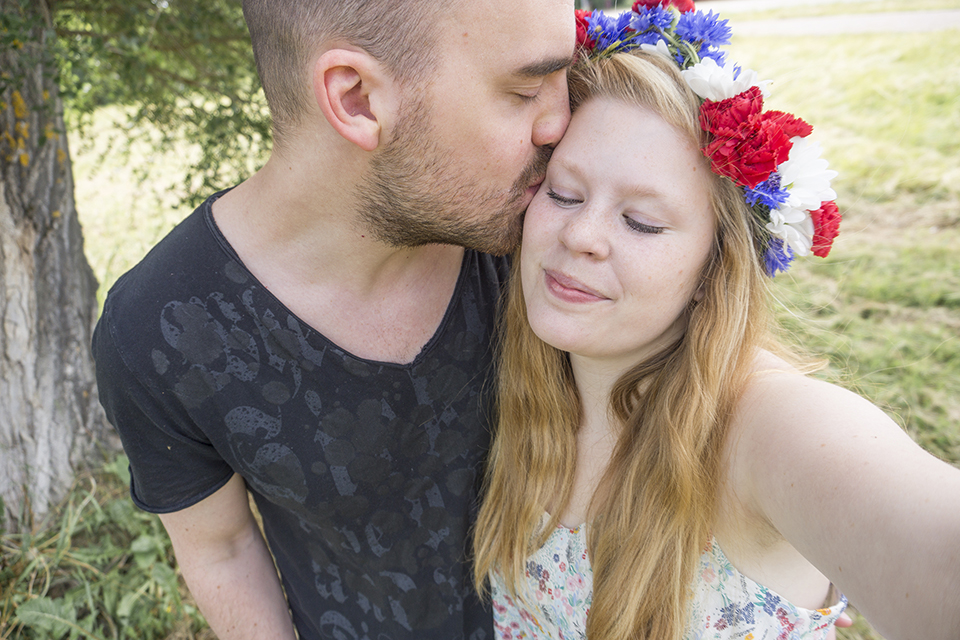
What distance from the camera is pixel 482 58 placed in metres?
1.60

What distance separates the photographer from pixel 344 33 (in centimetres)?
164

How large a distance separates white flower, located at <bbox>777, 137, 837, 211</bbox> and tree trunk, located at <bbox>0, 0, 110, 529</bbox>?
2772 mm

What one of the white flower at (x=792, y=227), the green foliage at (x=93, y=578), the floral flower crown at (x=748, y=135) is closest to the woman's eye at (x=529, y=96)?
the floral flower crown at (x=748, y=135)

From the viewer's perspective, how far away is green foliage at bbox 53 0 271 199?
9.87ft

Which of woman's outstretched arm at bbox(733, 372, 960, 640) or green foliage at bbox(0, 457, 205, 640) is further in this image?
green foliage at bbox(0, 457, 205, 640)

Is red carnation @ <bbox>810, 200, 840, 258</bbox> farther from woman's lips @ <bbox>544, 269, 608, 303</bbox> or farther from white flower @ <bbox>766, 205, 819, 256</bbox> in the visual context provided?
woman's lips @ <bbox>544, 269, 608, 303</bbox>

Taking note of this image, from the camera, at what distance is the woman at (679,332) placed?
1.48 metres

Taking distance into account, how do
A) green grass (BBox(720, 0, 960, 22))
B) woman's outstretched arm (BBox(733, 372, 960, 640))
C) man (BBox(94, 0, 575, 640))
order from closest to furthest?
woman's outstretched arm (BBox(733, 372, 960, 640))
man (BBox(94, 0, 575, 640))
green grass (BBox(720, 0, 960, 22))

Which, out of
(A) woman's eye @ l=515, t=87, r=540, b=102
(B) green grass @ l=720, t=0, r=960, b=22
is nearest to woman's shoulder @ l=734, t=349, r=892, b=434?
(A) woman's eye @ l=515, t=87, r=540, b=102

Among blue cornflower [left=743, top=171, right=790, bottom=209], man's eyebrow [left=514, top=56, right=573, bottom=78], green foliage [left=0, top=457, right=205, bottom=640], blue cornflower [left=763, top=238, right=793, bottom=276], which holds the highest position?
man's eyebrow [left=514, top=56, right=573, bottom=78]

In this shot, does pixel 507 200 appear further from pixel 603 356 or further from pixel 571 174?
pixel 603 356

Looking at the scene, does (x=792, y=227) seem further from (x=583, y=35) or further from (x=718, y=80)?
(x=583, y=35)

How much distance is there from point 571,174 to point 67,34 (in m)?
2.70

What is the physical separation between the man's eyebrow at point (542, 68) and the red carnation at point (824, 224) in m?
0.75
